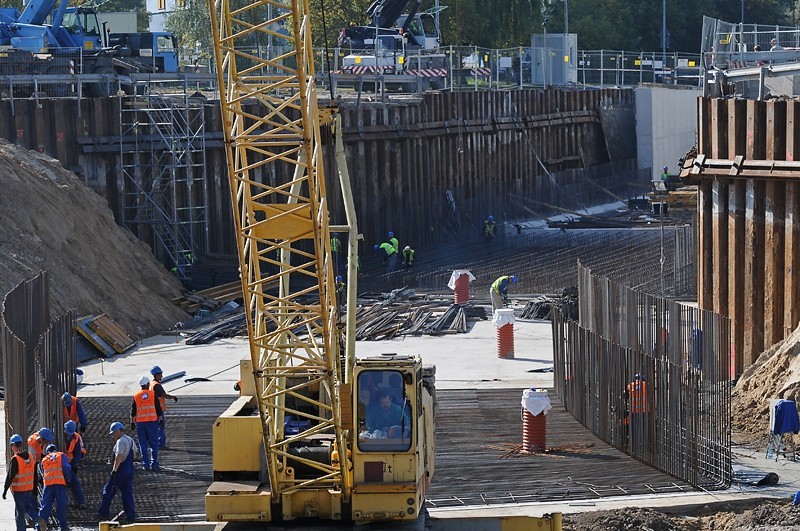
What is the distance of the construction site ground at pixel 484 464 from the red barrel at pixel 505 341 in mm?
179

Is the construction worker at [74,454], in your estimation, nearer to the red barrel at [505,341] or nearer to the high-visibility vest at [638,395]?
Answer: the high-visibility vest at [638,395]

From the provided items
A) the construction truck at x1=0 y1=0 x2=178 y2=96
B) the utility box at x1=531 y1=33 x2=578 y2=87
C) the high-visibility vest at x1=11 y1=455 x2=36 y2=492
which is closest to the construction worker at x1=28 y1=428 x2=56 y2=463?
the high-visibility vest at x1=11 y1=455 x2=36 y2=492

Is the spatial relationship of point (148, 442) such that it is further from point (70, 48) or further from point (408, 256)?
point (70, 48)

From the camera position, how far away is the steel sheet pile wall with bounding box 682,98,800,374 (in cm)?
2266

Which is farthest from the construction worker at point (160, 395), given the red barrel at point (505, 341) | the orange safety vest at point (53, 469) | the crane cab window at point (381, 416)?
the red barrel at point (505, 341)

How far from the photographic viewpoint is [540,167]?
51.7 m

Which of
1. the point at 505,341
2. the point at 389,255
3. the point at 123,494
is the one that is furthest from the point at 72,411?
the point at 389,255

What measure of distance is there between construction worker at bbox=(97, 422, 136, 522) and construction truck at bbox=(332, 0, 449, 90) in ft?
104

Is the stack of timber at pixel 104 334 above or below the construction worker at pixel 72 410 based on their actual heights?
below

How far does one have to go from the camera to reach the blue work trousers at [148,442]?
18.9 meters

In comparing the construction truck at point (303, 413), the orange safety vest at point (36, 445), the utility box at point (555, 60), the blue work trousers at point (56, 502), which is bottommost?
the blue work trousers at point (56, 502)

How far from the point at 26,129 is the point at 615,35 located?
4642 centimetres

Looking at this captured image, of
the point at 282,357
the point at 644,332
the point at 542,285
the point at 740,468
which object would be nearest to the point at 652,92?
the point at 542,285

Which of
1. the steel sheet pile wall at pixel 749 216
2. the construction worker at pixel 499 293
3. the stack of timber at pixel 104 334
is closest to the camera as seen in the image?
the steel sheet pile wall at pixel 749 216
